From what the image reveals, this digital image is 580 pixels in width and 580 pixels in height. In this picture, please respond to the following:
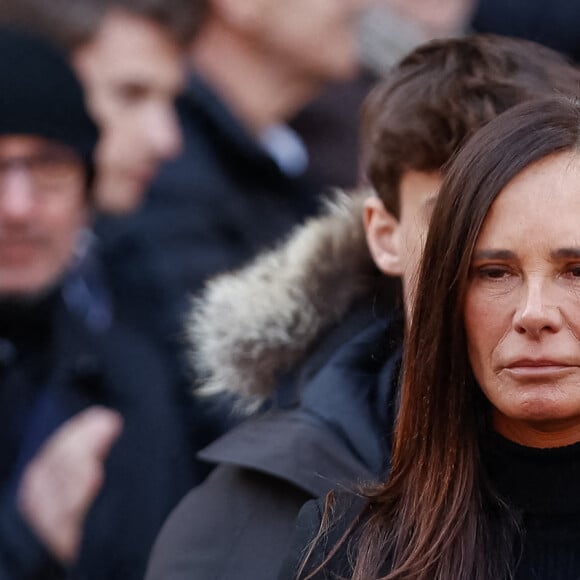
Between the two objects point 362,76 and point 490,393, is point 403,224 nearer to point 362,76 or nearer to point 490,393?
point 490,393

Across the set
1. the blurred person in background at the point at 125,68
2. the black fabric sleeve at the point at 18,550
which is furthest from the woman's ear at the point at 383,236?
the blurred person in background at the point at 125,68

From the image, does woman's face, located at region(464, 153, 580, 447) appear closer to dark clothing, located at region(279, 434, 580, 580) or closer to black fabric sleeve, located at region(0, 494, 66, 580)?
dark clothing, located at region(279, 434, 580, 580)

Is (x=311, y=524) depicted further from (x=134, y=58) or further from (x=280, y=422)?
(x=134, y=58)

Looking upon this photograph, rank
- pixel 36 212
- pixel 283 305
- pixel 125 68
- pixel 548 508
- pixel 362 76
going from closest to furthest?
1. pixel 548 508
2. pixel 283 305
3. pixel 36 212
4. pixel 125 68
5. pixel 362 76

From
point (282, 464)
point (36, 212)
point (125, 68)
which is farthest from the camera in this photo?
point (125, 68)

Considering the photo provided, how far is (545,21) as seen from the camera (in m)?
4.70

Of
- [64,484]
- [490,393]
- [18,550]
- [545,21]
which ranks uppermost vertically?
[490,393]

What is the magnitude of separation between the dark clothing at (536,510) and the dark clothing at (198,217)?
67.5 inches

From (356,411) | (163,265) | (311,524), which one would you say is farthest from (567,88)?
(163,265)

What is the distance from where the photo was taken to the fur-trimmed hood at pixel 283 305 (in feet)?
8.56

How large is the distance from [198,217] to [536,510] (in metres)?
2.15

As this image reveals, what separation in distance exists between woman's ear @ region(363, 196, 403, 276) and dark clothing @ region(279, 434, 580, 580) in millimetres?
574

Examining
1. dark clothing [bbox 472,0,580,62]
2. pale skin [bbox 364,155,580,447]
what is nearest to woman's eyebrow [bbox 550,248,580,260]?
pale skin [bbox 364,155,580,447]

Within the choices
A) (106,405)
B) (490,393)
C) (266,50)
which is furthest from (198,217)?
(490,393)
